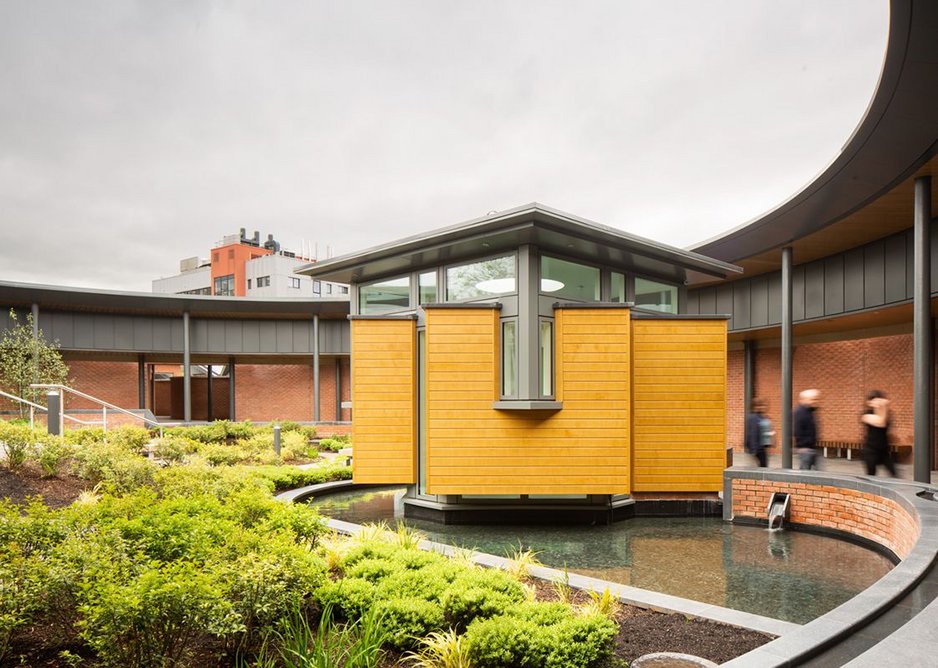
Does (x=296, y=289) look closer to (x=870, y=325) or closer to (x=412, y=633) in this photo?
(x=870, y=325)

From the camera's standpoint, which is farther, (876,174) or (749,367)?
(749,367)

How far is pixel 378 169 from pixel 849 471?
315ft

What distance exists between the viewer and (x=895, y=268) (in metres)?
13.6

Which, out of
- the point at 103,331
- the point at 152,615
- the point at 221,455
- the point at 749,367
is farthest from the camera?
the point at 103,331

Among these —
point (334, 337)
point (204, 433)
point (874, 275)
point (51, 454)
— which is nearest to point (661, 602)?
point (51, 454)

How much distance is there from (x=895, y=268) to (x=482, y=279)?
9678 mm

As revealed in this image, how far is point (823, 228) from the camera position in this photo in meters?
13.3

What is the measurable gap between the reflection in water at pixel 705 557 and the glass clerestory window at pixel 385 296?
4.13 metres

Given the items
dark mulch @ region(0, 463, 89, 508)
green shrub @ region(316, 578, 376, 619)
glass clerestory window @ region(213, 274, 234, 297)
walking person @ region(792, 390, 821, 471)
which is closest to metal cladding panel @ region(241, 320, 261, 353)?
dark mulch @ region(0, 463, 89, 508)

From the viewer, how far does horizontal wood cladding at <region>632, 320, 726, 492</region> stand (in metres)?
11.5

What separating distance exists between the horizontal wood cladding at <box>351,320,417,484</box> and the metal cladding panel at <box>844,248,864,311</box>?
11209 millimetres

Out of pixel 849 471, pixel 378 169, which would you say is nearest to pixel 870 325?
pixel 849 471

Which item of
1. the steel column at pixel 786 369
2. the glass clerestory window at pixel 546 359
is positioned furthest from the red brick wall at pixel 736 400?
the glass clerestory window at pixel 546 359

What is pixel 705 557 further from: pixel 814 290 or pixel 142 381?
pixel 142 381
